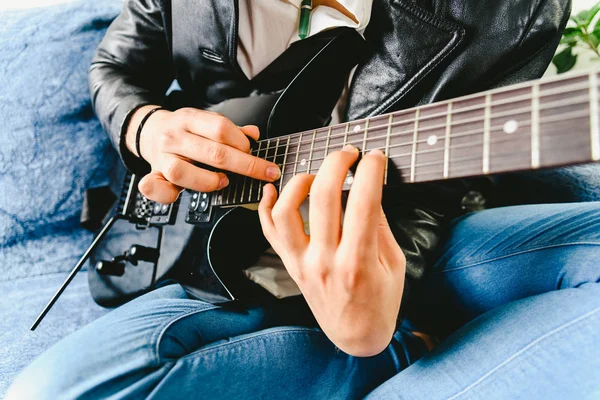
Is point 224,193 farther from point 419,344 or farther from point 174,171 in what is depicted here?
point 419,344

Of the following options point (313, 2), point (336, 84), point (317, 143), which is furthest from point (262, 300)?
point (313, 2)

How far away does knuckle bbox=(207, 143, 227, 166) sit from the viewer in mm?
541

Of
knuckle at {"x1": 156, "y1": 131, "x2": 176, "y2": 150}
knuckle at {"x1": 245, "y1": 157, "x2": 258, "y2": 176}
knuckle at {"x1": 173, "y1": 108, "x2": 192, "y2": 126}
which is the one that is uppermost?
knuckle at {"x1": 173, "y1": 108, "x2": 192, "y2": 126}

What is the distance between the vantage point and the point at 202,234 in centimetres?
67

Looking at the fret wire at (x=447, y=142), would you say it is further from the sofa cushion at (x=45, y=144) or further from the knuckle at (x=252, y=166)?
the sofa cushion at (x=45, y=144)

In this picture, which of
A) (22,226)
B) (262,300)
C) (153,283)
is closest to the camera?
(262,300)

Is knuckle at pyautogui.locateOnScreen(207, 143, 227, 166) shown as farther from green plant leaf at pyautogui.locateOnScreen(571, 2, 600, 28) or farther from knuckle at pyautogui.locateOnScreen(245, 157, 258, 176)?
green plant leaf at pyautogui.locateOnScreen(571, 2, 600, 28)

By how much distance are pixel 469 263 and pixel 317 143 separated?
1.15 feet

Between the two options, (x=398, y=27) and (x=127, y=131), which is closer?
(x=398, y=27)

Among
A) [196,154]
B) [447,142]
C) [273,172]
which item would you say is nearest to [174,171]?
[196,154]

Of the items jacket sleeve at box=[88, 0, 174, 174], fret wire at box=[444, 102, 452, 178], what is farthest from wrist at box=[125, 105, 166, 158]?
fret wire at box=[444, 102, 452, 178]

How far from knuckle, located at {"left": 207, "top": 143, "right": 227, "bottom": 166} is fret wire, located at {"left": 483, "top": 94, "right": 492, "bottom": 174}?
340 millimetres

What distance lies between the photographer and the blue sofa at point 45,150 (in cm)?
94

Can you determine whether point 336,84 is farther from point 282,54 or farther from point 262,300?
point 262,300
